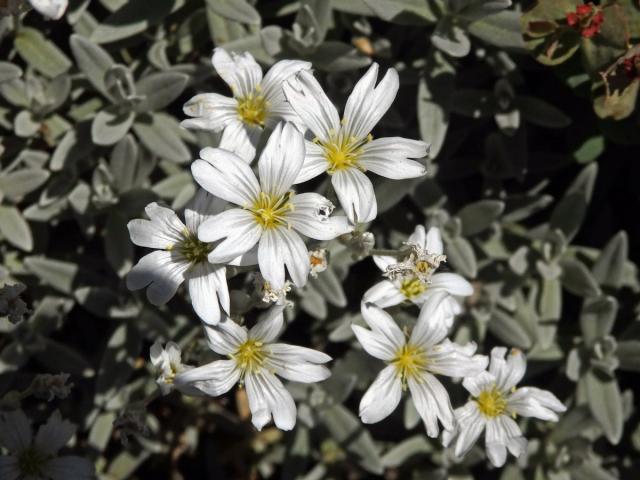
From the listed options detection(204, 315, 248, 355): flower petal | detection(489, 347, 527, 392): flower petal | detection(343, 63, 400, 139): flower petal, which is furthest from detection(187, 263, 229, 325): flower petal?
detection(489, 347, 527, 392): flower petal

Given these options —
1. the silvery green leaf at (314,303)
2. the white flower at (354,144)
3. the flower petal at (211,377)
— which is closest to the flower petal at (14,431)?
the flower petal at (211,377)

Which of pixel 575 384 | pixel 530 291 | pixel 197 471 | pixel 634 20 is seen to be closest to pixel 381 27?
pixel 634 20

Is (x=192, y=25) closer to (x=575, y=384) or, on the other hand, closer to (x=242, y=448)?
(x=242, y=448)

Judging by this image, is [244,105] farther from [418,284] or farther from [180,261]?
[418,284]

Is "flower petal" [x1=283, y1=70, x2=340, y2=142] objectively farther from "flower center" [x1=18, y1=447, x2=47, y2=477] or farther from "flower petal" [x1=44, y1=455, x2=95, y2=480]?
"flower center" [x1=18, y1=447, x2=47, y2=477]

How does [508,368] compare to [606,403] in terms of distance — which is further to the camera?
[606,403]

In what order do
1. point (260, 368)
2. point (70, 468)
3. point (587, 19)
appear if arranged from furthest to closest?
1. point (587, 19)
2. point (70, 468)
3. point (260, 368)

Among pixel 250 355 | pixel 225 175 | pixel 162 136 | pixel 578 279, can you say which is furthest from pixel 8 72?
pixel 578 279
